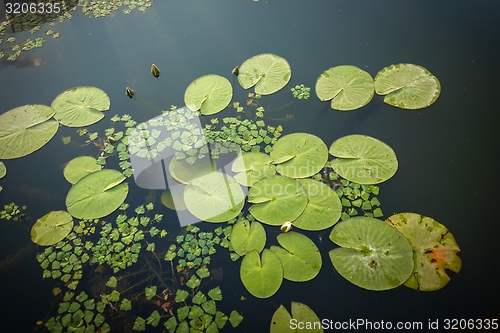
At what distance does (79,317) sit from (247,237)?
1070 mm

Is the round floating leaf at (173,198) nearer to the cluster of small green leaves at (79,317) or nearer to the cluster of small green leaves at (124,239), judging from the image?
the cluster of small green leaves at (124,239)

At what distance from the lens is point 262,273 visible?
6.43ft

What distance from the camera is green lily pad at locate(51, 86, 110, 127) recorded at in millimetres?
2754

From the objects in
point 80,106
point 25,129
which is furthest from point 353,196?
point 25,129

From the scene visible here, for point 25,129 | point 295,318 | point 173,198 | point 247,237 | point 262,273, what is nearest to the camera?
point 295,318

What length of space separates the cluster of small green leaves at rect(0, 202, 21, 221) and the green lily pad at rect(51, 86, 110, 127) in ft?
2.43

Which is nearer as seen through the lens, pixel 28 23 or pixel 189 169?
pixel 189 169

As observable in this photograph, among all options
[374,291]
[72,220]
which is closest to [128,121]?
[72,220]

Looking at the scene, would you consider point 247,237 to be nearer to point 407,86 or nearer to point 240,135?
point 240,135

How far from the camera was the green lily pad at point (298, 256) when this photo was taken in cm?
196

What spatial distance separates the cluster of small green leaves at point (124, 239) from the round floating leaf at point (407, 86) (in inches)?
80.0

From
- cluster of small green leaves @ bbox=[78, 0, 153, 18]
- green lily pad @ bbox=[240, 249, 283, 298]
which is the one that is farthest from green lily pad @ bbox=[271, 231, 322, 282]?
cluster of small green leaves @ bbox=[78, 0, 153, 18]

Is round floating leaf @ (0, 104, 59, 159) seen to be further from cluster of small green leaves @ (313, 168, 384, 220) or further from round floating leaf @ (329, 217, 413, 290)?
round floating leaf @ (329, 217, 413, 290)

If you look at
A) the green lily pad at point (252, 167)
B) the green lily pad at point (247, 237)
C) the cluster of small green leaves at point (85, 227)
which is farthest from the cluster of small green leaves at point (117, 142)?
the green lily pad at point (247, 237)
